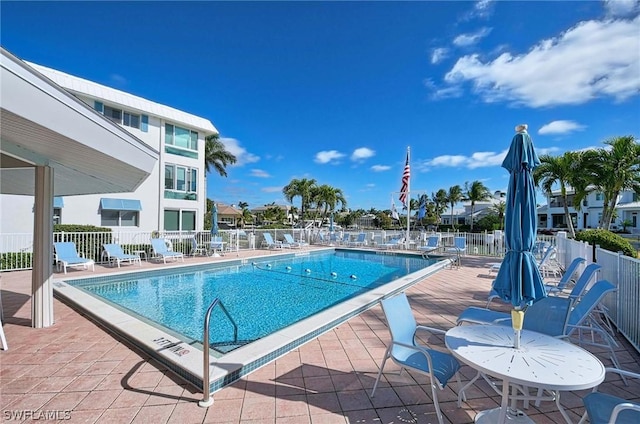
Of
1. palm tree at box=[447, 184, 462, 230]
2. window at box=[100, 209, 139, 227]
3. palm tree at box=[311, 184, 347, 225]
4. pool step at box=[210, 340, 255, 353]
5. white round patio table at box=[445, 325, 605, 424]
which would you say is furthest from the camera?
palm tree at box=[447, 184, 462, 230]

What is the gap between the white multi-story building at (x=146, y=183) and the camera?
13.5m

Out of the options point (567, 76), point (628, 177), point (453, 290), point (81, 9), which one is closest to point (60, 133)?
point (453, 290)

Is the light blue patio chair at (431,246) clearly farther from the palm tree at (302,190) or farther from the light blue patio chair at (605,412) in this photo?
the palm tree at (302,190)

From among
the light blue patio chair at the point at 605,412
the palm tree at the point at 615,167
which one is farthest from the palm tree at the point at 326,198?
the light blue patio chair at the point at 605,412

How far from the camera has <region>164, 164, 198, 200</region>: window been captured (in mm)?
17766

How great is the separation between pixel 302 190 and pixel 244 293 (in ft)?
89.3

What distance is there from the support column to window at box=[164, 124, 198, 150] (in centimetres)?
1458

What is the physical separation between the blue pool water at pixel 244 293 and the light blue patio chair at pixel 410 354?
2565 millimetres

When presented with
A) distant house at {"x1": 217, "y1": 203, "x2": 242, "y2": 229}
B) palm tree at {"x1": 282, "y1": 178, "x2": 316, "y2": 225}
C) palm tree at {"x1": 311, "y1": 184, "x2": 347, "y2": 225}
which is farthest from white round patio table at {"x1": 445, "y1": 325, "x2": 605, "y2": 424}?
distant house at {"x1": 217, "y1": 203, "x2": 242, "y2": 229}

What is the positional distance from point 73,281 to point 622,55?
17792 millimetres

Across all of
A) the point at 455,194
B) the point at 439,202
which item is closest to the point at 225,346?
the point at 455,194

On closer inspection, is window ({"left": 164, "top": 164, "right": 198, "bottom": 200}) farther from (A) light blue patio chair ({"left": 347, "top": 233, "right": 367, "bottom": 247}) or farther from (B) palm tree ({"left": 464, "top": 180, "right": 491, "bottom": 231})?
(B) palm tree ({"left": 464, "top": 180, "right": 491, "bottom": 231})

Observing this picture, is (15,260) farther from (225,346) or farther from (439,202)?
(439,202)

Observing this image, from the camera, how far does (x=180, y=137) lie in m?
18.5
